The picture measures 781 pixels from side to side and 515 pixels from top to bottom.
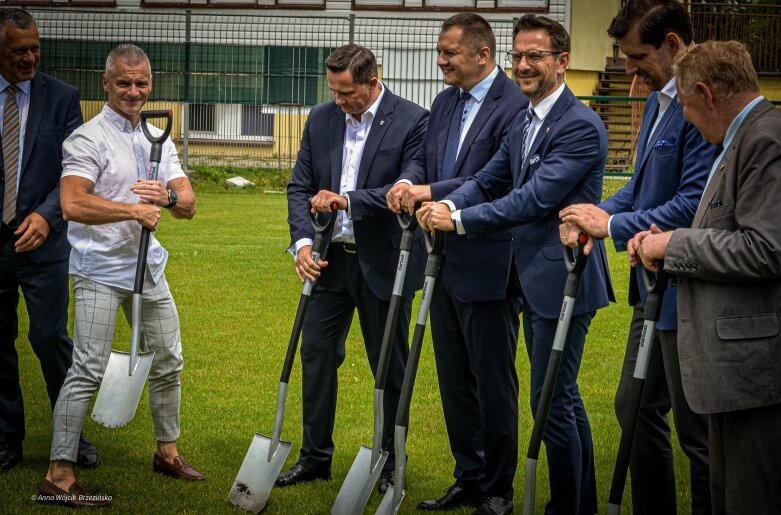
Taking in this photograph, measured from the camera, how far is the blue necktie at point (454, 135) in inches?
226

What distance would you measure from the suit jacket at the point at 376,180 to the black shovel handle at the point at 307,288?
5.4 inches

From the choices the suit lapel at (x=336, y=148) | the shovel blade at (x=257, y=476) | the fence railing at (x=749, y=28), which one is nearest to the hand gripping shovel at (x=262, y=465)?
the shovel blade at (x=257, y=476)

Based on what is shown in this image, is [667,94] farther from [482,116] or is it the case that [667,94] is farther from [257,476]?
[257,476]

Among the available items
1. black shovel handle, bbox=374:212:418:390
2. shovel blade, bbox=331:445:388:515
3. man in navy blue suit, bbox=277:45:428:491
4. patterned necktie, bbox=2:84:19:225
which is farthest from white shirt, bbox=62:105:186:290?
shovel blade, bbox=331:445:388:515

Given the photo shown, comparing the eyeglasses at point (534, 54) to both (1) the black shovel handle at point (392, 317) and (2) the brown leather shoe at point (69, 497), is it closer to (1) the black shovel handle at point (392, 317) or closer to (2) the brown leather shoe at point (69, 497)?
(1) the black shovel handle at point (392, 317)

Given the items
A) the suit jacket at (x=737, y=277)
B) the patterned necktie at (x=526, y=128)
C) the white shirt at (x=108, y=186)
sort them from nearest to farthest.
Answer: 1. the suit jacket at (x=737, y=277)
2. the patterned necktie at (x=526, y=128)
3. the white shirt at (x=108, y=186)

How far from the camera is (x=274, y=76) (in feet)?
81.6

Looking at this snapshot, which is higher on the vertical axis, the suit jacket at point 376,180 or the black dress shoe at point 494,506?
the suit jacket at point 376,180

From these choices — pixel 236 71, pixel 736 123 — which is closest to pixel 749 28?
pixel 236 71

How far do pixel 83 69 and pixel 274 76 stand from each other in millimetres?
4422

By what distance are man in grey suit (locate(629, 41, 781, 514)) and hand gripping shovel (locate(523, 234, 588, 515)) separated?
758 millimetres

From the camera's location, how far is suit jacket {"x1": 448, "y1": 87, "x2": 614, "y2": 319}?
196 inches

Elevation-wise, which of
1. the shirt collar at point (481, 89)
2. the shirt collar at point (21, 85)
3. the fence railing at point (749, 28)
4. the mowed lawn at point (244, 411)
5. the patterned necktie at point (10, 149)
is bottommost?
the mowed lawn at point (244, 411)

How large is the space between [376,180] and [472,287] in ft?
3.12
